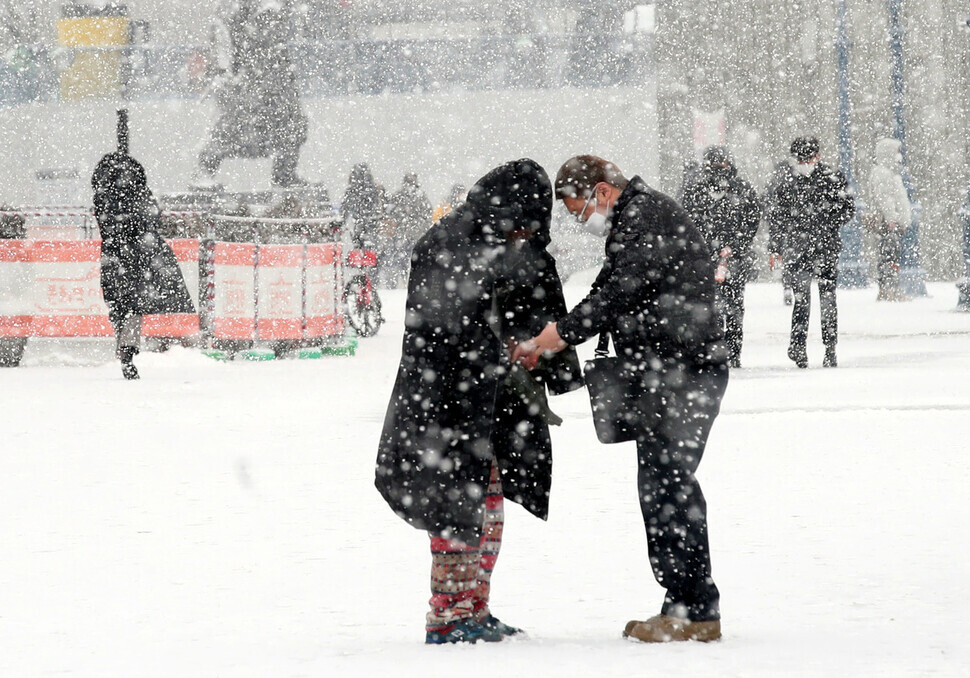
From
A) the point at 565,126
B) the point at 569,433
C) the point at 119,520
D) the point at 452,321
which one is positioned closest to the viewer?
the point at 452,321

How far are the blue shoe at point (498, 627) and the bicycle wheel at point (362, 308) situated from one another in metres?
14.2

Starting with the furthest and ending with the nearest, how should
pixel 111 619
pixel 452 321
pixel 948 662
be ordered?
pixel 111 619, pixel 452 321, pixel 948 662

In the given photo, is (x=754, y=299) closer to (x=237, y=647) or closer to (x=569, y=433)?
(x=569, y=433)

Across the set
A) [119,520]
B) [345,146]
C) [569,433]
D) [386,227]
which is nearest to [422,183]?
[345,146]

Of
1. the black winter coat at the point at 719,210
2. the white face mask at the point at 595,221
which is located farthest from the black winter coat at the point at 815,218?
the white face mask at the point at 595,221

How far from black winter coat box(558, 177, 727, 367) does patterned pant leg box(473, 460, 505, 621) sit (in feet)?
1.76

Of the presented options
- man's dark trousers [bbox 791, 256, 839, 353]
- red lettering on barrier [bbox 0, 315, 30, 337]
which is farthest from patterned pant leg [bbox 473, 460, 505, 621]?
red lettering on barrier [bbox 0, 315, 30, 337]

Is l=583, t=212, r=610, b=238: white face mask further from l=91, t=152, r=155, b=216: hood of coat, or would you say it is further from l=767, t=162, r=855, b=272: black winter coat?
l=91, t=152, r=155, b=216: hood of coat

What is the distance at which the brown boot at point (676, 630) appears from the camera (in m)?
4.73

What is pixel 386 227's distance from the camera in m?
26.8

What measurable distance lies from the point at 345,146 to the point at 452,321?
1433 inches

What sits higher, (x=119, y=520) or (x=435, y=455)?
(x=435, y=455)

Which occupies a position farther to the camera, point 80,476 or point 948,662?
point 80,476

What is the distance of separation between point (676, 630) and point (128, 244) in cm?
1041
